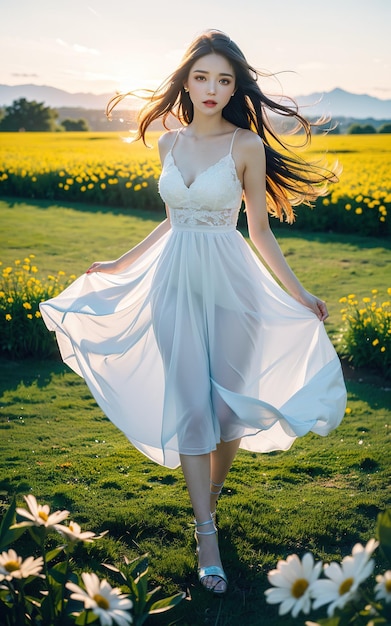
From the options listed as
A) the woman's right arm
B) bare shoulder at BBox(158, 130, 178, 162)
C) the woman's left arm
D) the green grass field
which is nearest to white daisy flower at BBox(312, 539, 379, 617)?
the green grass field

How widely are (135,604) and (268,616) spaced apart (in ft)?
2.43

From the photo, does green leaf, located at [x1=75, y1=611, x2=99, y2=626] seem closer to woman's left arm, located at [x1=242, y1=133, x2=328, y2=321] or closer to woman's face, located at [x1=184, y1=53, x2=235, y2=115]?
woman's left arm, located at [x1=242, y1=133, x2=328, y2=321]

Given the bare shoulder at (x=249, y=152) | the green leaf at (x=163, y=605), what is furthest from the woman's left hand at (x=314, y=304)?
the green leaf at (x=163, y=605)

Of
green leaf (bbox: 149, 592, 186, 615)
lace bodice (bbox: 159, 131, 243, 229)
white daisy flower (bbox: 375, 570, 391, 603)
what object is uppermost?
lace bodice (bbox: 159, 131, 243, 229)

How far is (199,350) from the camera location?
3.08m

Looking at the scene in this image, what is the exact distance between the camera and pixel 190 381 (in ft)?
9.98

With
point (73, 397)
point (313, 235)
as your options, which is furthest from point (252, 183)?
point (313, 235)

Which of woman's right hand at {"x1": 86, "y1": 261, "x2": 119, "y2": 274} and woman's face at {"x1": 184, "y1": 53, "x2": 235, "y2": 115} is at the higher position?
woman's face at {"x1": 184, "y1": 53, "x2": 235, "y2": 115}

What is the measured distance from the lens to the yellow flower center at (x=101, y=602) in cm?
186

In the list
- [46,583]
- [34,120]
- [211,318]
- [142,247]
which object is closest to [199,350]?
[211,318]

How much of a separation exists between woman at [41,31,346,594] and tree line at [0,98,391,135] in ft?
89.4

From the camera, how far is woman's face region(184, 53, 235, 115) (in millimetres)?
3223

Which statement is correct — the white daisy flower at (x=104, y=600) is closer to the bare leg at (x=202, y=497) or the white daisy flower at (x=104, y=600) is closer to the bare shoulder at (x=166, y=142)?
the bare leg at (x=202, y=497)

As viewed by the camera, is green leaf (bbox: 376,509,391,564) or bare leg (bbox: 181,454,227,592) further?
bare leg (bbox: 181,454,227,592)
